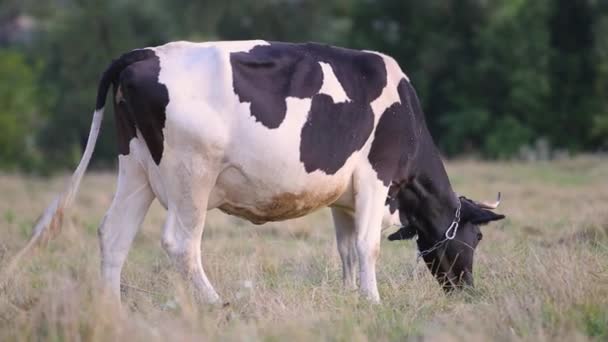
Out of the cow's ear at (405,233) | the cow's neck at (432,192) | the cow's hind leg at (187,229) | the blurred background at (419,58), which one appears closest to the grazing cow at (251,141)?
the cow's hind leg at (187,229)

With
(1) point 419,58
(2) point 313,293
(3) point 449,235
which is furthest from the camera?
(1) point 419,58

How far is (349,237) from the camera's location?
809 centimetres

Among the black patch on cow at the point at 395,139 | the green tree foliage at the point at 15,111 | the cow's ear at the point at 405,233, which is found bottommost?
the green tree foliage at the point at 15,111

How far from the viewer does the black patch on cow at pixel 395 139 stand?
7496 mm

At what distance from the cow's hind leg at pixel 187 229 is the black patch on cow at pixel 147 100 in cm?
32

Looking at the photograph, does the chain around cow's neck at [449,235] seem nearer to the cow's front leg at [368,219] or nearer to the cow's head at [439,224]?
the cow's head at [439,224]

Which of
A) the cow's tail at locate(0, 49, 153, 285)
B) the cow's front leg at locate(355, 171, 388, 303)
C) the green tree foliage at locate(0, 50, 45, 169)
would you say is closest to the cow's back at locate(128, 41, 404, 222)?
the cow's front leg at locate(355, 171, 388, 303)

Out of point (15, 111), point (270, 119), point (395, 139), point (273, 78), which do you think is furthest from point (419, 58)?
point (270, 119)

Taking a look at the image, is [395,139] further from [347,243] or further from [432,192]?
[347,243]

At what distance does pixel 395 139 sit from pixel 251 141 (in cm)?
138

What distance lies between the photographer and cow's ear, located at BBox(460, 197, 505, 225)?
27.0 ft

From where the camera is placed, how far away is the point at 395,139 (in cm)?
758

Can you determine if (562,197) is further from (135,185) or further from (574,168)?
(135,185)

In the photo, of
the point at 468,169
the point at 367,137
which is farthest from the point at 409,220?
the point at 468,169
